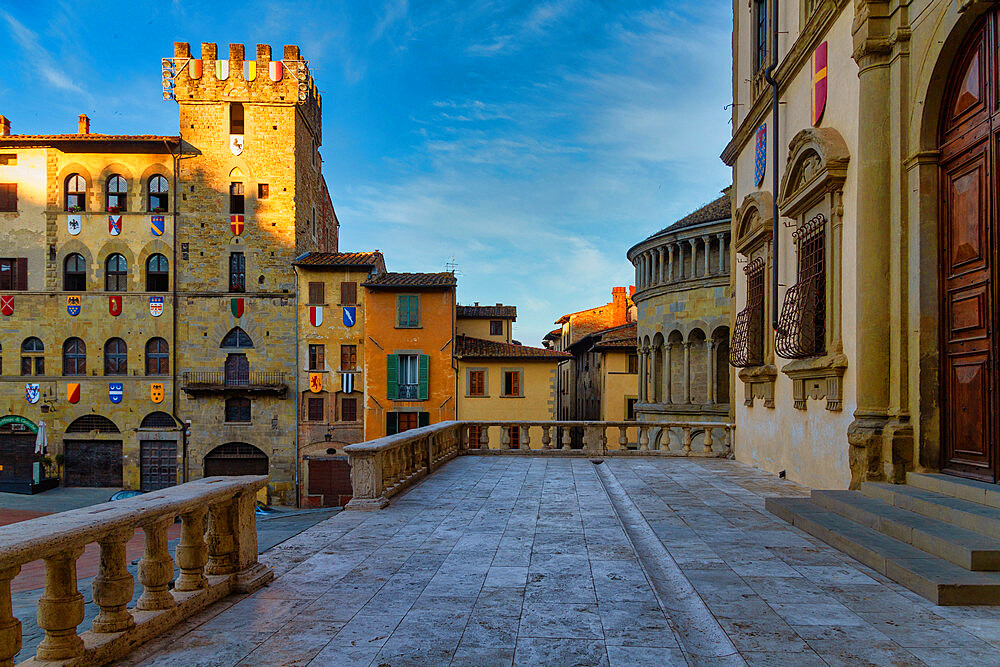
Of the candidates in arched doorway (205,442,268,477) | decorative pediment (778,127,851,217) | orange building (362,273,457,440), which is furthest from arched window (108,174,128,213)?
decorative pediment (778,127,851,217)

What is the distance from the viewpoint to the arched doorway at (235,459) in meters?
35.6

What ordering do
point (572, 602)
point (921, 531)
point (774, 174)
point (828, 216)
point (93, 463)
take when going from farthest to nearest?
point (93, 463) < point (774, 174) < point (828, 216) < point (921, 531) < point (572, 602)

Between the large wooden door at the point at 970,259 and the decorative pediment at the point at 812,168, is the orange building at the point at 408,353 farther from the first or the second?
the large wooden door at the point at 970,259

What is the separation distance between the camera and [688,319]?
26.9 m

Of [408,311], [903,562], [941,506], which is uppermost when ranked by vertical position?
[408,311]

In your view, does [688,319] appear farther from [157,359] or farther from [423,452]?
[157,359]

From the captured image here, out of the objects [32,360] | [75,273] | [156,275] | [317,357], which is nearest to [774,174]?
Answer: [317,357]

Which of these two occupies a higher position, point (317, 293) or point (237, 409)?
point (317, 293)

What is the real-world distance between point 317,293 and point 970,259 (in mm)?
32636

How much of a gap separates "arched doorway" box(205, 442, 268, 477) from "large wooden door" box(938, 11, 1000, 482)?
111 ft

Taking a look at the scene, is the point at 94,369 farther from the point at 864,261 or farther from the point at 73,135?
the point at 864,261

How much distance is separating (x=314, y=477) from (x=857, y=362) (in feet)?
103

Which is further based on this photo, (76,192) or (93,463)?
(76,192)

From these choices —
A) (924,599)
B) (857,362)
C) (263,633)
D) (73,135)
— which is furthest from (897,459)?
(73,135)
